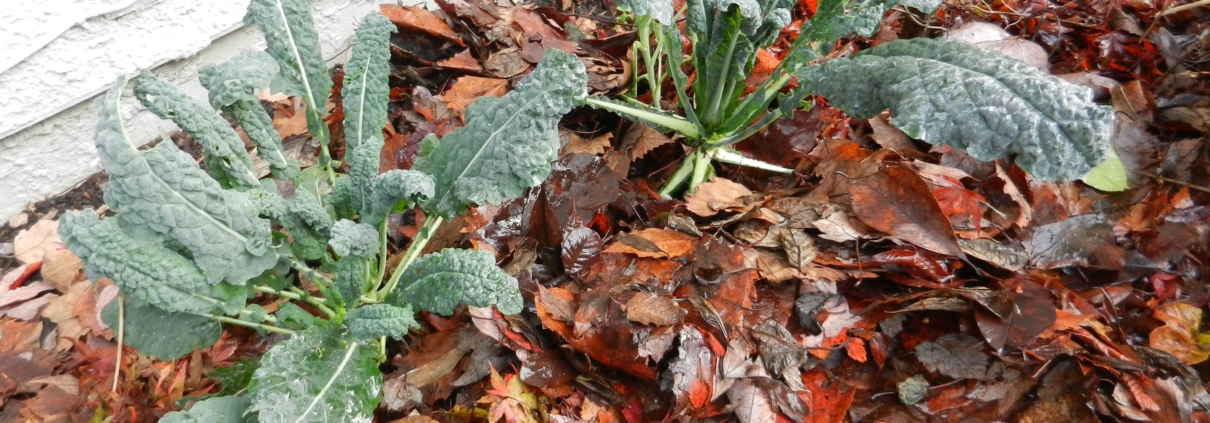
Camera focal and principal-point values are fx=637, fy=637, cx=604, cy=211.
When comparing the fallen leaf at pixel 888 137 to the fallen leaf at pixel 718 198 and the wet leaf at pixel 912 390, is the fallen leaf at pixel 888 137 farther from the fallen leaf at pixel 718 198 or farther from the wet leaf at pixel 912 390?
the wet leaf at pixel 912 390

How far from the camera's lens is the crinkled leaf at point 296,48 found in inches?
54.9

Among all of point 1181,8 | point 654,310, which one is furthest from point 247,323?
point 1181,8

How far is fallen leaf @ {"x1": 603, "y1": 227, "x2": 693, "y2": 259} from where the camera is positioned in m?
1.49

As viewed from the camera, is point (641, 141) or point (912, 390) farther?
point (641, 141)

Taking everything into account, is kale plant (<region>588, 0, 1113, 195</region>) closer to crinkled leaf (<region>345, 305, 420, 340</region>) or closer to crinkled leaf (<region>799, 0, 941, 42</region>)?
crinkled leaf (<region>799, 0, 941, 42</region>)

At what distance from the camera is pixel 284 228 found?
49.9 inches

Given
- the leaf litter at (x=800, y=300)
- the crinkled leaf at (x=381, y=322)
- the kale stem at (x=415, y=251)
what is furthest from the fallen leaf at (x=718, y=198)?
the crinkled leaf at (x=381, y=322)

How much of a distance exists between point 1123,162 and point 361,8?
7.95 ft

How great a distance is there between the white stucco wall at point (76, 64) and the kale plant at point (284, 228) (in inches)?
20.3

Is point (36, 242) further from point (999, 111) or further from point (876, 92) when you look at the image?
point (999, 111)

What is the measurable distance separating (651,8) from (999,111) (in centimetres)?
67

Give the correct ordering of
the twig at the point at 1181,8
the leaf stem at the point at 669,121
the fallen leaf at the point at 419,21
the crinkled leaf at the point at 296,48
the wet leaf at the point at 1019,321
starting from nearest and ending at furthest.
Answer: the wet leaf at the point at 1019,321 < the crinkled leaf at the point at 296,48 < the leaf stem at the point at 669,121 < the twig at the point at 1181,8 < the fallen leaf at the point at 419,21

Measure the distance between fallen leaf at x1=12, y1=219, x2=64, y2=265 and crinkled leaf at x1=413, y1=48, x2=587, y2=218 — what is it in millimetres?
1283

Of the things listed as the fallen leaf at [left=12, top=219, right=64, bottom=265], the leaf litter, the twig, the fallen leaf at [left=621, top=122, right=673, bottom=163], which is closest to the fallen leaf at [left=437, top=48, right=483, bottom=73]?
the leaf litter
